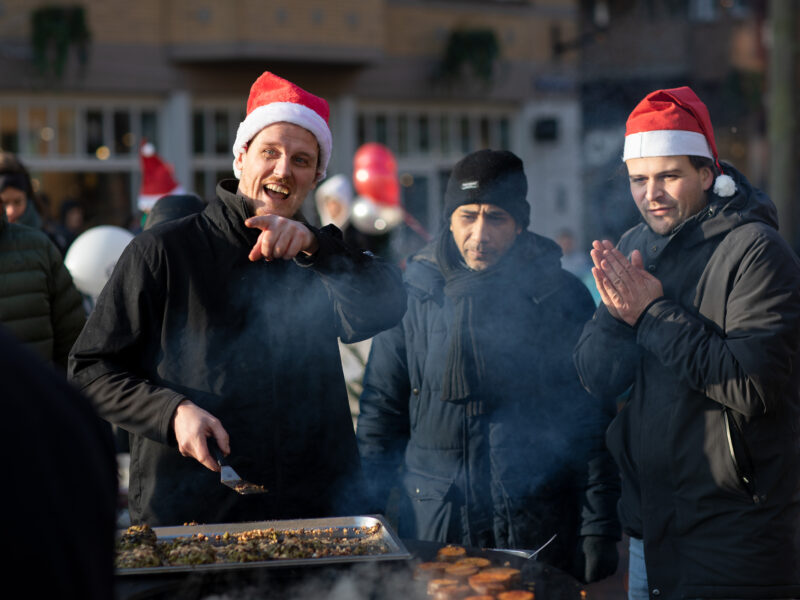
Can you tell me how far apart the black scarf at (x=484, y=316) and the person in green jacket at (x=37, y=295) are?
70.8 inches

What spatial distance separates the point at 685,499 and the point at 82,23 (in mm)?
11964

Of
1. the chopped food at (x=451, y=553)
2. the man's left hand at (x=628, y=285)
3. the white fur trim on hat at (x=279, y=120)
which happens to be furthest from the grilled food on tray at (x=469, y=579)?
the white fur trim on hat at (x=279, y=120)

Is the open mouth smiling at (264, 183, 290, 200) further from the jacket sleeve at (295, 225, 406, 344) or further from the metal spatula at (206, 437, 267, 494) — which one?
the metal spatula at (206, 437, 267, 494)

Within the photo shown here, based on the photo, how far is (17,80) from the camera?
12766 mm

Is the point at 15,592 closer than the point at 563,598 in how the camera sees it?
Yes

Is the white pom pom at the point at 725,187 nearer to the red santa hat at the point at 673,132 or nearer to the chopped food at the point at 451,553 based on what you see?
the red santa hat at the point at 673,132

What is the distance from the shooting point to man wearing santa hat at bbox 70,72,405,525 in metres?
2.73

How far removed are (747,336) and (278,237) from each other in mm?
1278

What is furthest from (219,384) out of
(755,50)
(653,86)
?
(755,50)

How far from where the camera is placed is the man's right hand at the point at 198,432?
2.51 m

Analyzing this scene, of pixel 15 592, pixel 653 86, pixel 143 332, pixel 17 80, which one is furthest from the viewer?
pixel 653 86

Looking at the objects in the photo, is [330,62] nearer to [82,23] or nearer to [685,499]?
[82,23]

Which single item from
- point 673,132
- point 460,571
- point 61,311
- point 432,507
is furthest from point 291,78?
point 460,571

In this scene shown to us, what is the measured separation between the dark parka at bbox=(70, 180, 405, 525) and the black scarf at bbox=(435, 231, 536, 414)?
557 millimetres
